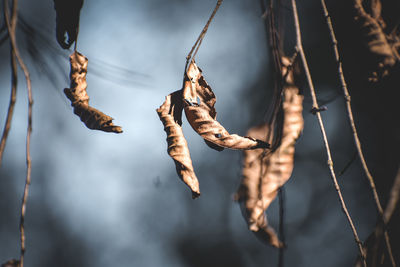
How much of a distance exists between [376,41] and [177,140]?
0.33 meters

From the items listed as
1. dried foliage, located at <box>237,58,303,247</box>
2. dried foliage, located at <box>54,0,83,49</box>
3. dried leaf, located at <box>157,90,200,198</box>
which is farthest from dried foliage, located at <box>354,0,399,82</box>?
dried foliage, located at <box>54,0,83,49</box>

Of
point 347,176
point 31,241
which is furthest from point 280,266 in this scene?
point 31,241

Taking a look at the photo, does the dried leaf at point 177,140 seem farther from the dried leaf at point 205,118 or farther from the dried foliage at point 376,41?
the dried foliage at point 376,41

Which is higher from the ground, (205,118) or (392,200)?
(205,118)

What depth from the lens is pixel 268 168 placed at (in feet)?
1.54

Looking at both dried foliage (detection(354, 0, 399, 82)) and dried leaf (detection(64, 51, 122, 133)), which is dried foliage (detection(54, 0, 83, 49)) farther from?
dried foliage (detection(354, 0, 399, 82))

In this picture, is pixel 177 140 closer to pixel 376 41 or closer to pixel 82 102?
pixel 82 102

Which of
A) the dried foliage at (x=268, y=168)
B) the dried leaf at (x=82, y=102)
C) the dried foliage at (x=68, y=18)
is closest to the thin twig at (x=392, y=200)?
the dried foliage at (x=268, y=168)

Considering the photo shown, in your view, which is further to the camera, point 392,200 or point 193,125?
point 193,125

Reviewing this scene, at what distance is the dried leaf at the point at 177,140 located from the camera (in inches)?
16.7

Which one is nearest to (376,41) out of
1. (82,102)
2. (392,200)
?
(392,200)

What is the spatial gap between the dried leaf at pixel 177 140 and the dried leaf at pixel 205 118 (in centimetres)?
3

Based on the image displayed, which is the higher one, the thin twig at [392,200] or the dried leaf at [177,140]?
the dried leaf at [177,140]

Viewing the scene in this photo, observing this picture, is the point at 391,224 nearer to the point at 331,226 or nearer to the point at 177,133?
the point at 177,133
